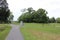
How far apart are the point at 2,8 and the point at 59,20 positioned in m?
50.7

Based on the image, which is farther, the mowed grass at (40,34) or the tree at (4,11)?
the tree at (4,11)

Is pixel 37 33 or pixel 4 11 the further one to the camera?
pixel 4 11

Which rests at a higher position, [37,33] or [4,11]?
[4,11]

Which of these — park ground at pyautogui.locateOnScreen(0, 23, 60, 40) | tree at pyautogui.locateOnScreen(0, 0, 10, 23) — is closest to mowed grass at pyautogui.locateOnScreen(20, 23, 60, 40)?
park ground at pyautogui.locateOnScreen(0, 23, 60, 40)

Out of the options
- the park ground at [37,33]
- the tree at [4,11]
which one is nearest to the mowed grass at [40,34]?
the park ground at [37,33]

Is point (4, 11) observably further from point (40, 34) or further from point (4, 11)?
point (40, 34)

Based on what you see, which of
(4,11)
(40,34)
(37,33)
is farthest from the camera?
(4,11)

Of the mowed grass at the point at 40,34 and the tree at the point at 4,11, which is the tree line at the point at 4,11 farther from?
the mowed grass at the point at 40,34

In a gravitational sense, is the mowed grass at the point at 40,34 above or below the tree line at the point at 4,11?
below

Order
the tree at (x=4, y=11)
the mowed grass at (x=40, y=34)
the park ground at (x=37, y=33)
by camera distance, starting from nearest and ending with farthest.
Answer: the mowed grass at (x=40, y=34), the park ground at (x=37, y=33), the tree at (x=4, y=11)

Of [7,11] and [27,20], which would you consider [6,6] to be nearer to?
[7,11]

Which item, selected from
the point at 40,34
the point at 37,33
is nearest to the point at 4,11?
the point at 37,33

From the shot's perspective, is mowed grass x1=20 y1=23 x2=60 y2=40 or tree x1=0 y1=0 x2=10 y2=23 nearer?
mowed grass x1=20 y1=23 x2=60 y2=40

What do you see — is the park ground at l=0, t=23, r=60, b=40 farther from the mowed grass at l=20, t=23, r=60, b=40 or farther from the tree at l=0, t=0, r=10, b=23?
the tree at l=0, t=0, r=10, b=23
